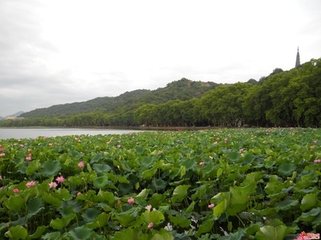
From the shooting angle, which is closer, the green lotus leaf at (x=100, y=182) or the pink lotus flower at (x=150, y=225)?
the pink lotus flower at (x=150, y=225)

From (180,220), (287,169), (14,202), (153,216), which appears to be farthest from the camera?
(287,169)

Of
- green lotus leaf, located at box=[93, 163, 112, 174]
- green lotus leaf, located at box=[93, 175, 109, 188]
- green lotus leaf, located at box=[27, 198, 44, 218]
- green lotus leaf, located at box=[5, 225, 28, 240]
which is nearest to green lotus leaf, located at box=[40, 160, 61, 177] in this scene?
green lotus leaf, located at box=[93, 163, 112, 174]

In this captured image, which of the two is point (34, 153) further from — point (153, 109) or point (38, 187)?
point (153, 109)

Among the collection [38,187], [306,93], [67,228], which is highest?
[306,93]

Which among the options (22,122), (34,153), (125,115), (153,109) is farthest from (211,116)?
(22,122)

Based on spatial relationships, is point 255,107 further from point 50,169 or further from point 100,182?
point 100,182

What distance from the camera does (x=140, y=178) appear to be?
13.8 feet

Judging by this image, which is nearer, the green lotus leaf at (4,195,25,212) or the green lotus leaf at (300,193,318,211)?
the green lotus leaf at (300,193,318,211)

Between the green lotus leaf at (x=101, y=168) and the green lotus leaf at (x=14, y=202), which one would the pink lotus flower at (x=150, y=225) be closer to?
the green lotus leaf at (x=14, y=202)

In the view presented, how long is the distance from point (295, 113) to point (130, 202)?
4348 centimetres

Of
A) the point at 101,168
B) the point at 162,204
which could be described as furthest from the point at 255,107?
the point at 162,204

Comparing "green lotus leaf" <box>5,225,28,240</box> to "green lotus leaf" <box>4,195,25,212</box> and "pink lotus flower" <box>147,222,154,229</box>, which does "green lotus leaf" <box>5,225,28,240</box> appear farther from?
"pink lotus flower" <box>147,222,154,229</box>

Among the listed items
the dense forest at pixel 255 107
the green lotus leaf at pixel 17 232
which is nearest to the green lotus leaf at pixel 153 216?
the green lotus leaf at pixel 17 232

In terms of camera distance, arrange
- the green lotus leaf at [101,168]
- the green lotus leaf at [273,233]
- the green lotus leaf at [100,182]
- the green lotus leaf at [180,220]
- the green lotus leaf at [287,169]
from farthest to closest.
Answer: the green lotus leaf at [101,168], the green lotus leaf at [287,169], the green lotus leaf at [100,182], the green lotus leaf at [180,220], the green lotus leaf at [273,233]
